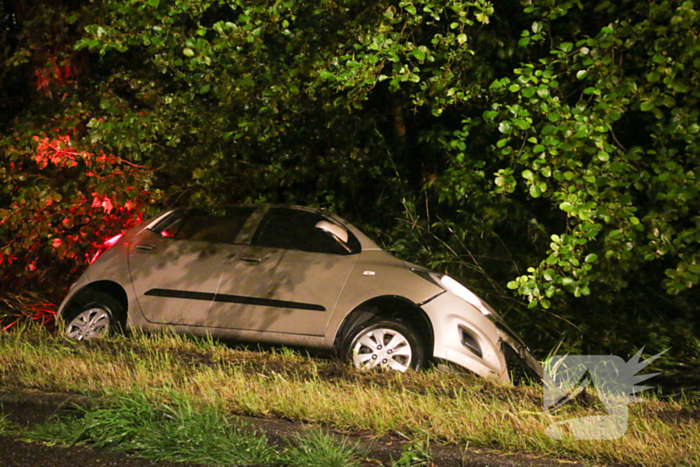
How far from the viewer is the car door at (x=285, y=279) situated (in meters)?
6.81

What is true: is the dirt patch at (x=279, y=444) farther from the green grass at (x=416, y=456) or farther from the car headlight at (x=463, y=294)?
the car headlight at (x=463, y=294)

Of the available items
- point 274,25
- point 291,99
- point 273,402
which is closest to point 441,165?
point 291,99

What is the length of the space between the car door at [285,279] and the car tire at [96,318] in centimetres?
97

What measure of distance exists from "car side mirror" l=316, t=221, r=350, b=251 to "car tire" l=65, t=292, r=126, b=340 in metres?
2.07

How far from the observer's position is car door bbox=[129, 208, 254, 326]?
724 centimetres

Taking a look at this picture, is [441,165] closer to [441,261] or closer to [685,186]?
[441,261]

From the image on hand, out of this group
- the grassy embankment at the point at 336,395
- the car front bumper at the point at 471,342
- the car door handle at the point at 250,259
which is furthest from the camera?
the car door handle at the point at 250,259

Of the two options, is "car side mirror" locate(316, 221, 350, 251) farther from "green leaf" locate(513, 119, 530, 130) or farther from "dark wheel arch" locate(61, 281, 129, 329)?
"dark wheel arch" locate(61, 281, 129, 329)

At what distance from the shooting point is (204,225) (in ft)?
25.0

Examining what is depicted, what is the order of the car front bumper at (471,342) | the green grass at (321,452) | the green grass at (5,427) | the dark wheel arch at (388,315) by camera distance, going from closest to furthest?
the green grass at (321,452) → the green grass at (5,427) → the car front bumper at (471,342) → the dark wheel arch at (388,315)

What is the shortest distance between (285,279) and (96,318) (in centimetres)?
197

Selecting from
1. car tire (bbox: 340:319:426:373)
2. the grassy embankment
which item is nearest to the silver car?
car tire (bbox: 340:319:426:373)

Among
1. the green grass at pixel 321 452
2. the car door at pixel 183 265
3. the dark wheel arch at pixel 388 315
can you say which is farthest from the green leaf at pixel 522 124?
the car door at pixel 183 265

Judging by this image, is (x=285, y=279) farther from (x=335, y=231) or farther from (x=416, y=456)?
(x=416, y=456)
